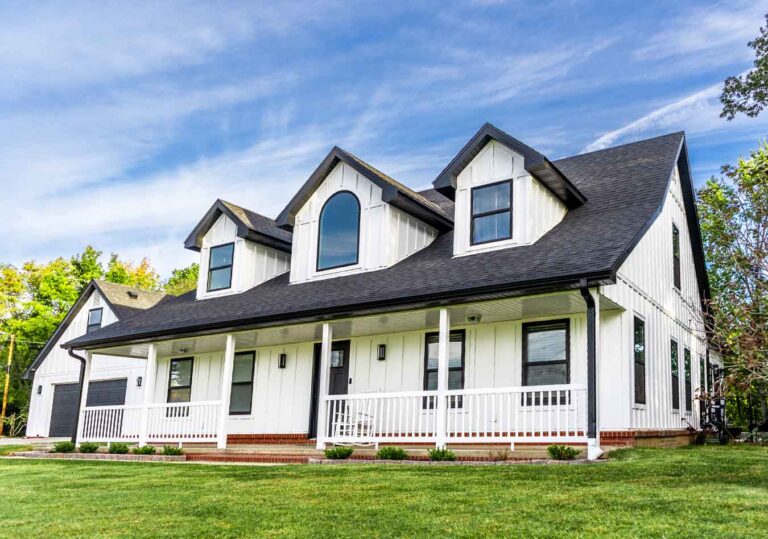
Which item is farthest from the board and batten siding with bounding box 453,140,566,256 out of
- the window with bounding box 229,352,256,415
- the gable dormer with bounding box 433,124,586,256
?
the window with bounding box 229,352,256,415

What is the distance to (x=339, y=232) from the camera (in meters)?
14.8

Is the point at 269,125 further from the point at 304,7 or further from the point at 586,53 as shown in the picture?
the point at 586,53

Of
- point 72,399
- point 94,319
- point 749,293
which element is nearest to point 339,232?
point 749,293

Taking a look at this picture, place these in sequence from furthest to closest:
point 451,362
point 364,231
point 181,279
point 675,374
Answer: point 181,279
point 364,231
point 675,374
point 451,362

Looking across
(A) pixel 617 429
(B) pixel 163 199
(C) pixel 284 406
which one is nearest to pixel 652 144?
(A) pixel 617 429

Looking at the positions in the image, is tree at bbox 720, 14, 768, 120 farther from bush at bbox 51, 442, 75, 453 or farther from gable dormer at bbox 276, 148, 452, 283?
bush at bbox 51, 442, 75, 453

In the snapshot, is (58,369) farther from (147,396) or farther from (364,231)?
(364,231)

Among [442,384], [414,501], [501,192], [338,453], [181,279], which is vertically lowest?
[414,501]

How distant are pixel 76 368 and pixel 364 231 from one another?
1571 cm

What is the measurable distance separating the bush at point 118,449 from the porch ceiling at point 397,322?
2539 millimetres

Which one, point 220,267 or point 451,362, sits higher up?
point 220,267

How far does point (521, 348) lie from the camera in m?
12.1

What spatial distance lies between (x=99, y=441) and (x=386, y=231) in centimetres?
820

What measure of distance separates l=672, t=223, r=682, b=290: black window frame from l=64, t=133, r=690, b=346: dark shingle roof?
74.7 inches
